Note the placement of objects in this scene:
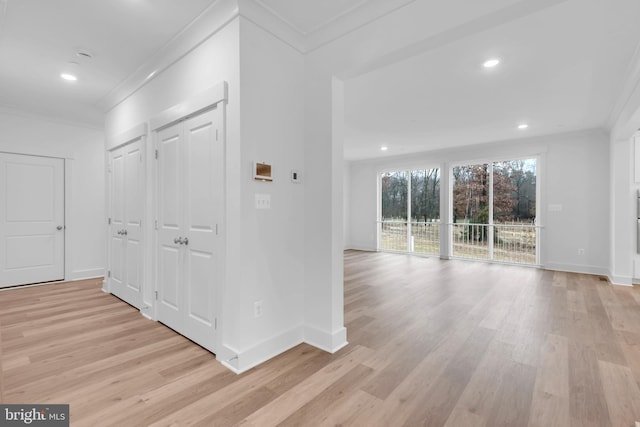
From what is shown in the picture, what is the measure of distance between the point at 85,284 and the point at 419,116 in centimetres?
609

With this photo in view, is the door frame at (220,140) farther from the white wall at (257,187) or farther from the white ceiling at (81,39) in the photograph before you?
the white ceiling at (81,39)

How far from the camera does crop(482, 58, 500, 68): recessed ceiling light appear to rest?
9.86ft

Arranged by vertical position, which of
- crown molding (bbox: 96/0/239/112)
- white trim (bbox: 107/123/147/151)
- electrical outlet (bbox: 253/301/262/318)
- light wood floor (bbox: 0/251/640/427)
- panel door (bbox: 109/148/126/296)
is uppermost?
crown molding (bbox: 96/0/239/112)

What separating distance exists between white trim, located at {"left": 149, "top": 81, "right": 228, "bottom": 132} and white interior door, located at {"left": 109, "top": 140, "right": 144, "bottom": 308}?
2.16 feet

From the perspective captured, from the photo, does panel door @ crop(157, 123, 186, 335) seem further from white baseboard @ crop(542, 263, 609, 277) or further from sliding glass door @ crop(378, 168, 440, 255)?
white baseboard @ crop(542, 263, 609, 277)

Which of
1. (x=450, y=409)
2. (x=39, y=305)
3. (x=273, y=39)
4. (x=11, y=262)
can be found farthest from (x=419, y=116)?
(x=11, y=262)

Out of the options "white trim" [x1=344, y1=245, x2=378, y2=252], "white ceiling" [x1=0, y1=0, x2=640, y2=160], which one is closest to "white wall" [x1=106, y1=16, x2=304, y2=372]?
"white ceiling" [x1=0, y1=0, x2=640, y2=160]

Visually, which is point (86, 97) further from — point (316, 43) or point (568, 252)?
point (568, 252)

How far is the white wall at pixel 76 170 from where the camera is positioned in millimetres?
4688

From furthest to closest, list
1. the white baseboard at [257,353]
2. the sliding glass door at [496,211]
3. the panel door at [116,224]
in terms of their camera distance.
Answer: the sliding glass door at [496,211] → the panel door at [116,224] → the white baseboard at [257,353]

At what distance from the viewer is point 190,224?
2.72 meters

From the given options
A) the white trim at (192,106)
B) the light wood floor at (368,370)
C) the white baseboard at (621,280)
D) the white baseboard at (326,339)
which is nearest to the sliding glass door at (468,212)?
the white baseboard at (621,280)

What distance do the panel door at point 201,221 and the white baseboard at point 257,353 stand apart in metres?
0.29

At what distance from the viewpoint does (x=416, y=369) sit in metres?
2.26
